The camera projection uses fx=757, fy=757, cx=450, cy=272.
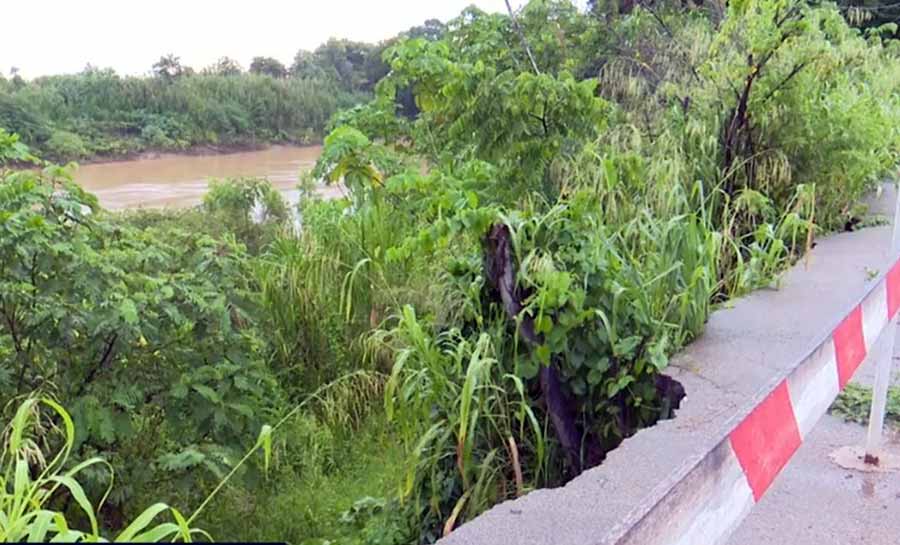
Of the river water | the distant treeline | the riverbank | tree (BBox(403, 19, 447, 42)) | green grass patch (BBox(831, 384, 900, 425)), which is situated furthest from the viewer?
the riverbank

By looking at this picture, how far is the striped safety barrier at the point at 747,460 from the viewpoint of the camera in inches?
36.7

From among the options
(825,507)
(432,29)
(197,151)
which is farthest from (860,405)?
(197,151)

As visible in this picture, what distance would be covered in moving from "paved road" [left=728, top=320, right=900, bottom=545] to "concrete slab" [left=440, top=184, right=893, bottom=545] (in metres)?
0.37

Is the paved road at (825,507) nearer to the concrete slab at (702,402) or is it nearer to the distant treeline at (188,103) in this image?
the concrete slab at (702,402)

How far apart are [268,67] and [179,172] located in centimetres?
1252

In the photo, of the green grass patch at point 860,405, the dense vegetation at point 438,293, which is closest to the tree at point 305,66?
the dense vegetation at point 438,293

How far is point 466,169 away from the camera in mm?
4992

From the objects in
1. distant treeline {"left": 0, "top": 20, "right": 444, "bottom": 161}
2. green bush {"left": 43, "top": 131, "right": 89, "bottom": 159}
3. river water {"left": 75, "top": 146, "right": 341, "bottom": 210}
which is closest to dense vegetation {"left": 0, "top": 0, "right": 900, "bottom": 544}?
river water {"left": 75, "top": 146, "right": 341, "bottom": 210}

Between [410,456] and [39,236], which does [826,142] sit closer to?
[410,456]

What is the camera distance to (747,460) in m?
1.15

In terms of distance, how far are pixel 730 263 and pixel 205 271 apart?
2.44 m

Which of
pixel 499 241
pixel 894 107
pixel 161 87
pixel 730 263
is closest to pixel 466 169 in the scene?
pixel 730 263

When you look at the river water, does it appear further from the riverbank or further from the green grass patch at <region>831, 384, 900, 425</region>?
the green grass patch at <region>831, 384, 900, 425</region>

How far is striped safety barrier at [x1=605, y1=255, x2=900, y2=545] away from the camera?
0.93m
